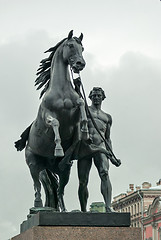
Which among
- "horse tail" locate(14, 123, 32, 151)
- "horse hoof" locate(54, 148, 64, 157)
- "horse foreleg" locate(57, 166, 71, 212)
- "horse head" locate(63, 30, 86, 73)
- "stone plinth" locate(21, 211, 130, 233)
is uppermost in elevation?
"horse head" locate(63, 30, 86, 73)

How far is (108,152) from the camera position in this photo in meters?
8.66

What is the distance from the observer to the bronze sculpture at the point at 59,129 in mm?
8008

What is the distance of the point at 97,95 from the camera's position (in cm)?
913

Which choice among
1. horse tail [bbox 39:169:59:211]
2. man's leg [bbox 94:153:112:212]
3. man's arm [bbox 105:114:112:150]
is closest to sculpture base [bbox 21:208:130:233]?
man's leg [bbox 94:153:112:212]

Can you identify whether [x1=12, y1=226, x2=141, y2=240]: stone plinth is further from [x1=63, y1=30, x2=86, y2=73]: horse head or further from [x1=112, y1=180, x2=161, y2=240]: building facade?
→ [x1=112, y1=180, x2=161, y2=240]: building facade

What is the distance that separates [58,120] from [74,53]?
1.03 meters

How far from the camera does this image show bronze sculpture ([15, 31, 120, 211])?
8008 mm

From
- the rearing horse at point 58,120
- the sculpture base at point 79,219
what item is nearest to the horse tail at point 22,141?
the rearing horse at point 58,120

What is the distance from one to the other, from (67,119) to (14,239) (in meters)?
2.27

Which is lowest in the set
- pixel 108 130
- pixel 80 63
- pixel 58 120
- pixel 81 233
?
pixel 81 233

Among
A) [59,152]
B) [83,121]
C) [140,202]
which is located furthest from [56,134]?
[140,202]

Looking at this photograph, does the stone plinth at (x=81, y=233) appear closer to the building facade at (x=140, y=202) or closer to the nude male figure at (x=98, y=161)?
the nude male figure at (x=98, y=161)

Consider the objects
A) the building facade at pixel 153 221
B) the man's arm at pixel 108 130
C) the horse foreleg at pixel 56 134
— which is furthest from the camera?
the building facade at pixel 153 221

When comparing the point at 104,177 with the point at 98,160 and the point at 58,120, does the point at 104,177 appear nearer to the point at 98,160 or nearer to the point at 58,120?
the point at 98,160
